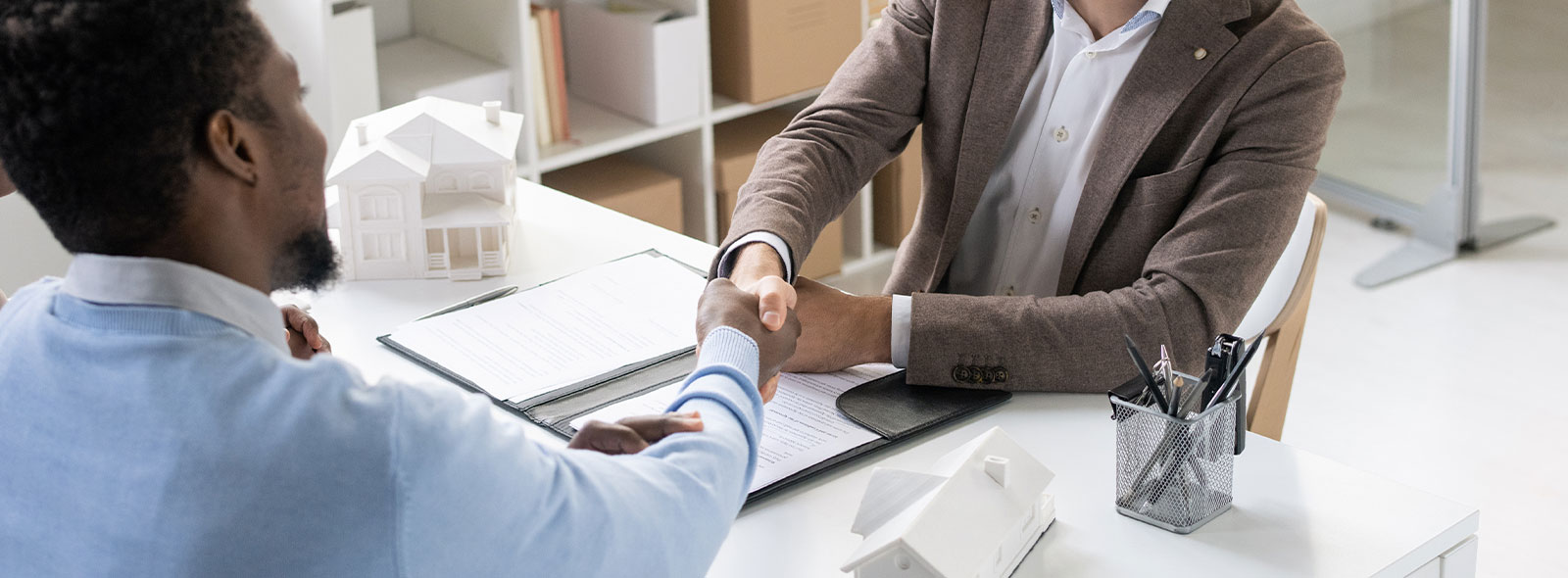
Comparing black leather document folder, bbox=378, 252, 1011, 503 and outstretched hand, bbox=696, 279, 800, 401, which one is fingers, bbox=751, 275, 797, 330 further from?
black leather document folder, bbox=378, 252, 1011, 503

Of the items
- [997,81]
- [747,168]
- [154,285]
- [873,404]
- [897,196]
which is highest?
[154,285]

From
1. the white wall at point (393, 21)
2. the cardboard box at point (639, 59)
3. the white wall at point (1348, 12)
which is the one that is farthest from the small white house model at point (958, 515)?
the white wall at point (1348, 12)

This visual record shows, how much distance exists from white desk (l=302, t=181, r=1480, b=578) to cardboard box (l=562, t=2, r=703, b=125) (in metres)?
1.83

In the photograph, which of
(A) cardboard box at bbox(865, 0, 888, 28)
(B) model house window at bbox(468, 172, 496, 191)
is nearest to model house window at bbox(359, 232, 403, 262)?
(B) model house window at bbox(468, 172, 496, 191)

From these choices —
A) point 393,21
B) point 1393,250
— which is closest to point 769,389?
point 393,21

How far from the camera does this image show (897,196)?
12.0ft

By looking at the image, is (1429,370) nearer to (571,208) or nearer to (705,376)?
(571,208)

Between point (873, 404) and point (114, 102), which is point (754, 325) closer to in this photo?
point (873, 404)

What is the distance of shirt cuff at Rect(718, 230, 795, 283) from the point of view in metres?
1.60

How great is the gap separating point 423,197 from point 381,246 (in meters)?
0.09

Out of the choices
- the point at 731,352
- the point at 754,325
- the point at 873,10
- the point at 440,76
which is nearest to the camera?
the point at 731,352

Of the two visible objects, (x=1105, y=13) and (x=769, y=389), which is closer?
(x=769, y=389)

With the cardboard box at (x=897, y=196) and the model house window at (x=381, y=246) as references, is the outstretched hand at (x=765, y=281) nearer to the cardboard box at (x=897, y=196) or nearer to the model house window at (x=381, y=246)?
the model house window at (x=381, y=246)

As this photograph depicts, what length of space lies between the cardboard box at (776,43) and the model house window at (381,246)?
1.56 meters
